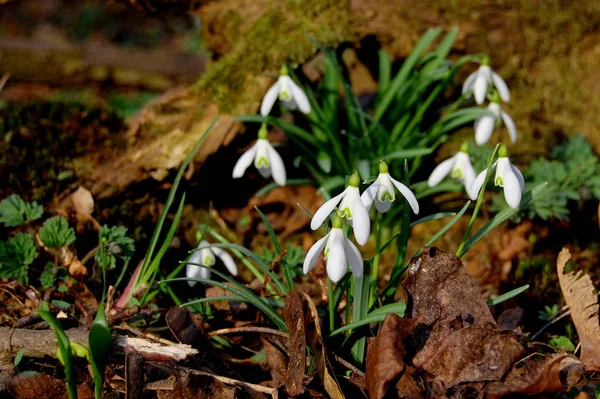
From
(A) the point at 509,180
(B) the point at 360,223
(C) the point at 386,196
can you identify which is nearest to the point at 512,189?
(A) the point at 509,180

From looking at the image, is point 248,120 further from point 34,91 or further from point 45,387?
point 34,91

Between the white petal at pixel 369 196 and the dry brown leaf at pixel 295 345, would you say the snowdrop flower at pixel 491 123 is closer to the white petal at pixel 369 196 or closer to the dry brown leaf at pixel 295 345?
the white petal at pixel 369 196

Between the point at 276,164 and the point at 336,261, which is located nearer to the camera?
the point at 336,261

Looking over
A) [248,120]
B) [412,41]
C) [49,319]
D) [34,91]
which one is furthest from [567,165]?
[34,91]

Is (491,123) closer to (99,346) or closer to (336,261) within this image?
(336,261)

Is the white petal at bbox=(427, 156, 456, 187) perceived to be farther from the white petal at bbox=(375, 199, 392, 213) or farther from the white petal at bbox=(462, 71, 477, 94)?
the white petal at bbox=(375, 199, 392, 213)
